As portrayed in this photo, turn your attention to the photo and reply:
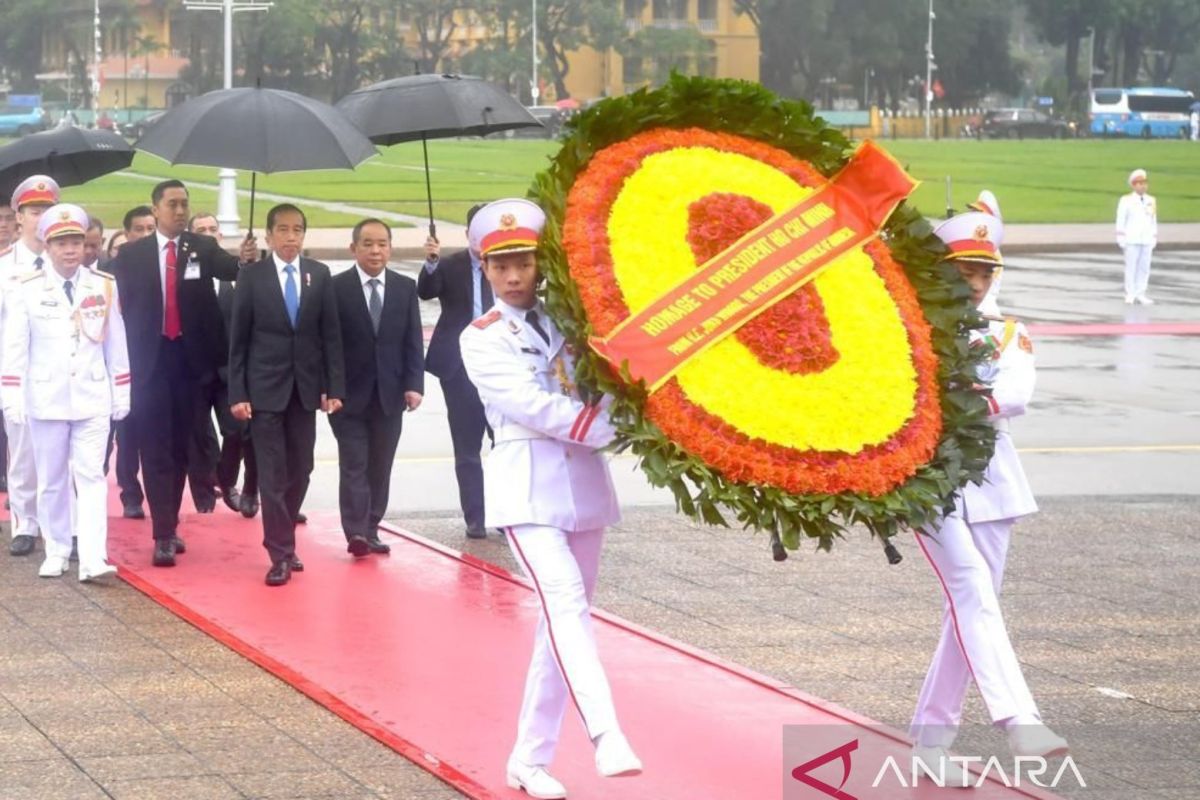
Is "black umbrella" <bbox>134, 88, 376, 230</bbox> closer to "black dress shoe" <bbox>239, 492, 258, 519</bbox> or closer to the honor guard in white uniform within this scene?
the honor guard in white uniform

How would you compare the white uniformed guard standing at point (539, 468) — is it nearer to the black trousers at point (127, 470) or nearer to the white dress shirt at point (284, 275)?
the white dress shirt at point (284, 275)

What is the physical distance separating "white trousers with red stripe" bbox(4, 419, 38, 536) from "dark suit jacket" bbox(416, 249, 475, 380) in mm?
2073

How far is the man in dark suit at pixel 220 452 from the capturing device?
1044 centimetres

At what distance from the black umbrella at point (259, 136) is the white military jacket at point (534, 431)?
3248mm

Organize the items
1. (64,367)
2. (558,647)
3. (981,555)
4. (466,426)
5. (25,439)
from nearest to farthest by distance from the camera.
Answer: (558,647), (981,555), (64,367), (25,439), (466,426)

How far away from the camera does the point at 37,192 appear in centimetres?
1001

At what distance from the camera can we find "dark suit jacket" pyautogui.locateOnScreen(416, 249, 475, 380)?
10.2 m

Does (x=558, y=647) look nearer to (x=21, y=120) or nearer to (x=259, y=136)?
(x=259, y=136)

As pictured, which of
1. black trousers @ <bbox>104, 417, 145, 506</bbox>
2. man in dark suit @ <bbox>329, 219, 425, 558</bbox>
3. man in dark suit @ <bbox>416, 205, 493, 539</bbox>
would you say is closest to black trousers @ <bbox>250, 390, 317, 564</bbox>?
man in dark suit @ <bbox>329, 219, 425, 558</bbox>

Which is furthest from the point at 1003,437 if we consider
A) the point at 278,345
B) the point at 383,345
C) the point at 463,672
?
the point at 383,345

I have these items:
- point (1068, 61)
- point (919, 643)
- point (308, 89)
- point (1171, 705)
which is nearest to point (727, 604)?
point (919, 643)

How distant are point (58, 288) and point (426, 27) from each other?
298 feet

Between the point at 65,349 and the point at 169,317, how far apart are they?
2.81 feet

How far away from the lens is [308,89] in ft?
314
